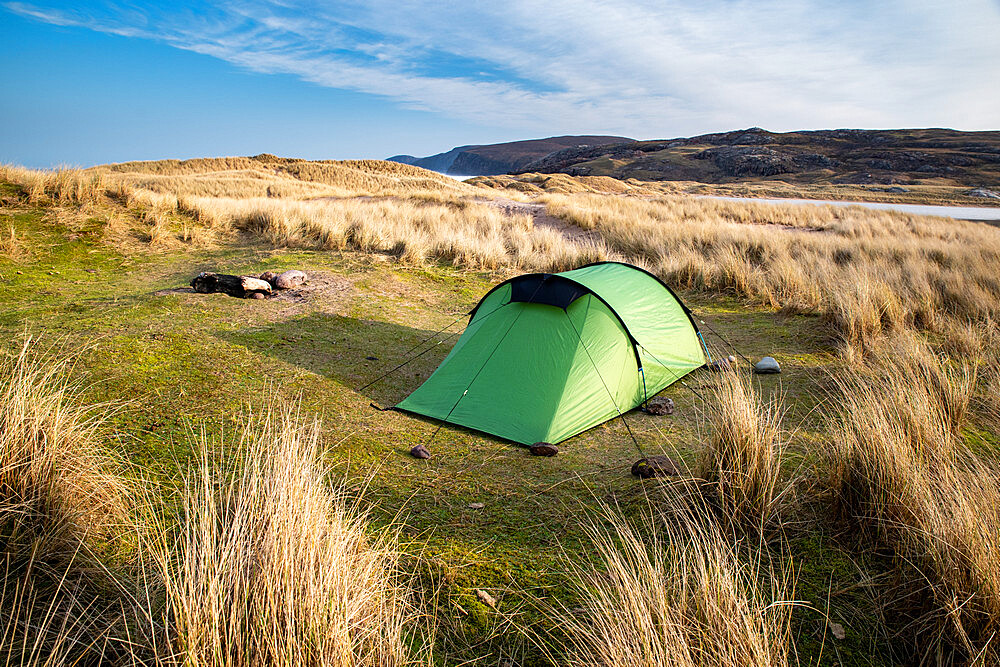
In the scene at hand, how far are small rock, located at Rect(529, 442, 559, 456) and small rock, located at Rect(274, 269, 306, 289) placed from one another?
5.72 m

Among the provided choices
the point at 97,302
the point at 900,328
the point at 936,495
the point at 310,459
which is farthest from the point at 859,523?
the point at 97,302

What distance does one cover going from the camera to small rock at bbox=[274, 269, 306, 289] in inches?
341

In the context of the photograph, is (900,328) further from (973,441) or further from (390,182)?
(390,182)

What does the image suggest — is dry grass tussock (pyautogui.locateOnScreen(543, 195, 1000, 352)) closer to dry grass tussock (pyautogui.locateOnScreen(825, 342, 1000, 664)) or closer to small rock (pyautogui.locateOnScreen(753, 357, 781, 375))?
small rock (pyautogui.locateOnScreen(753, 357, 781, 375))

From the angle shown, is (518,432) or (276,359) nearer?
(518,432)

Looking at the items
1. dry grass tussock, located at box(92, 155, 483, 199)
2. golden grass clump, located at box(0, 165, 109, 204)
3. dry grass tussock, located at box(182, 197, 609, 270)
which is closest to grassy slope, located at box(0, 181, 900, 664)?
golden grass clump, located at box(0, 165, 109, 204)

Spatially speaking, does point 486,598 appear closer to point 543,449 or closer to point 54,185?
point 543,449

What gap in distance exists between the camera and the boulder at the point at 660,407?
556 cm

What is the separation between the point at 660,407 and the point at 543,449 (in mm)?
1602

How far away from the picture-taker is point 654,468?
13.4 feet

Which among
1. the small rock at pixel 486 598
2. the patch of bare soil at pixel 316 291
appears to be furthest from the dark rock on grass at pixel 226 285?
the small rock at pixel 486 598

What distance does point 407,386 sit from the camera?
625cm

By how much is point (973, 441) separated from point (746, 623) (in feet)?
12.7

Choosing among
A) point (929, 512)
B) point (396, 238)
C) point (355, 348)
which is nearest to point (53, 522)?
point (355, 348)
